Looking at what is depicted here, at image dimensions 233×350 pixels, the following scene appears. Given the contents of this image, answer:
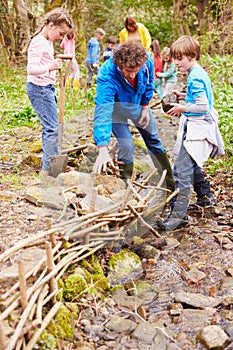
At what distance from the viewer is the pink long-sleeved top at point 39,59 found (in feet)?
12.9

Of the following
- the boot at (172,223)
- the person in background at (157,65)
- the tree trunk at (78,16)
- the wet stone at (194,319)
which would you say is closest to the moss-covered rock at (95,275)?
the wet stone at (194,319)

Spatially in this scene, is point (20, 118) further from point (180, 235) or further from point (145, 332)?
point (145, 332)

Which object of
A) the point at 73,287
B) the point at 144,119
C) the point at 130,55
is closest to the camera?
the point at 73,287

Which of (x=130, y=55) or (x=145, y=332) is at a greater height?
(x=130, y=55)

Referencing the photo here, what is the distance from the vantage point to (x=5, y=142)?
576 cm

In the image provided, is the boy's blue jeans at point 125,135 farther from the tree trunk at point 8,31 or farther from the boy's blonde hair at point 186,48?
the tree trunk at point 8,31

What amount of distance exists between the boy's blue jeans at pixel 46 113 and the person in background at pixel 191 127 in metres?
1.09

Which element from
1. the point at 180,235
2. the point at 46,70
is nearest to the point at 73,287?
the point at 180,235

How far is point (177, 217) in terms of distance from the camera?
3896 mm

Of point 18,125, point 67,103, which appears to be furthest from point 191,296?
point 67,103

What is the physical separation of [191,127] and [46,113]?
1327 mm

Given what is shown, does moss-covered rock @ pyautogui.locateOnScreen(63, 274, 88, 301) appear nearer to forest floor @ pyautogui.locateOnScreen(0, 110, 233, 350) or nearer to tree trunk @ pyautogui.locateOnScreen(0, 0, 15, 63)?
forest floor @ pyautogui.locateOnScreen(0, 110, 233, 350)

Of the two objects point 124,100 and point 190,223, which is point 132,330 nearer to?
point 190,223

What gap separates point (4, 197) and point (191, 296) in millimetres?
1782
